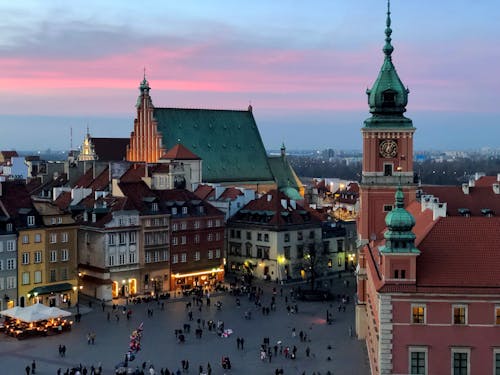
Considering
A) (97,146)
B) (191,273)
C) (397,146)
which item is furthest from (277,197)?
(97,146)

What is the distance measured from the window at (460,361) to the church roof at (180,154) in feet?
221

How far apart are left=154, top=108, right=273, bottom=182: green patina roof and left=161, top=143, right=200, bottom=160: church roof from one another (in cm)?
500

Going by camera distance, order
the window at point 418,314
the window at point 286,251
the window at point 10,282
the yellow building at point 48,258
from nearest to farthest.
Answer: the window at point 418,314
the window at point 10,282
the yellow building at point 48,258
the window at point 286,251

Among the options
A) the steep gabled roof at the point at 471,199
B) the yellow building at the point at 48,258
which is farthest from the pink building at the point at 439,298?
the yellow building at the point at 48,258

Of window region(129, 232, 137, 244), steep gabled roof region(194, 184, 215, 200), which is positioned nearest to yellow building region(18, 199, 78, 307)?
window region(129, 232, 137, 244)

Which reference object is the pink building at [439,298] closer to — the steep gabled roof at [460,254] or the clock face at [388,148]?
the steep gabled roof at [460,254]

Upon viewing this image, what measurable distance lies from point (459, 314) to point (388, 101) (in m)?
26.7

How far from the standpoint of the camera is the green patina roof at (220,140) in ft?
380

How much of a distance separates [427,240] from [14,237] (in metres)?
41.6

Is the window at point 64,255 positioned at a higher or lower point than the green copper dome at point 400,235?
lower

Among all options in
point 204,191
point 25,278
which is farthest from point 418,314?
point 204,191

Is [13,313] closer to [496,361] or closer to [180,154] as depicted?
[496,361]

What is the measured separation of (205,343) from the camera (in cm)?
6181

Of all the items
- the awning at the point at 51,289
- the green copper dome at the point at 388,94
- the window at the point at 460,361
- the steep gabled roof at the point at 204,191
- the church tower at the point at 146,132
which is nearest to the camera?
the window at the point at 460,361
